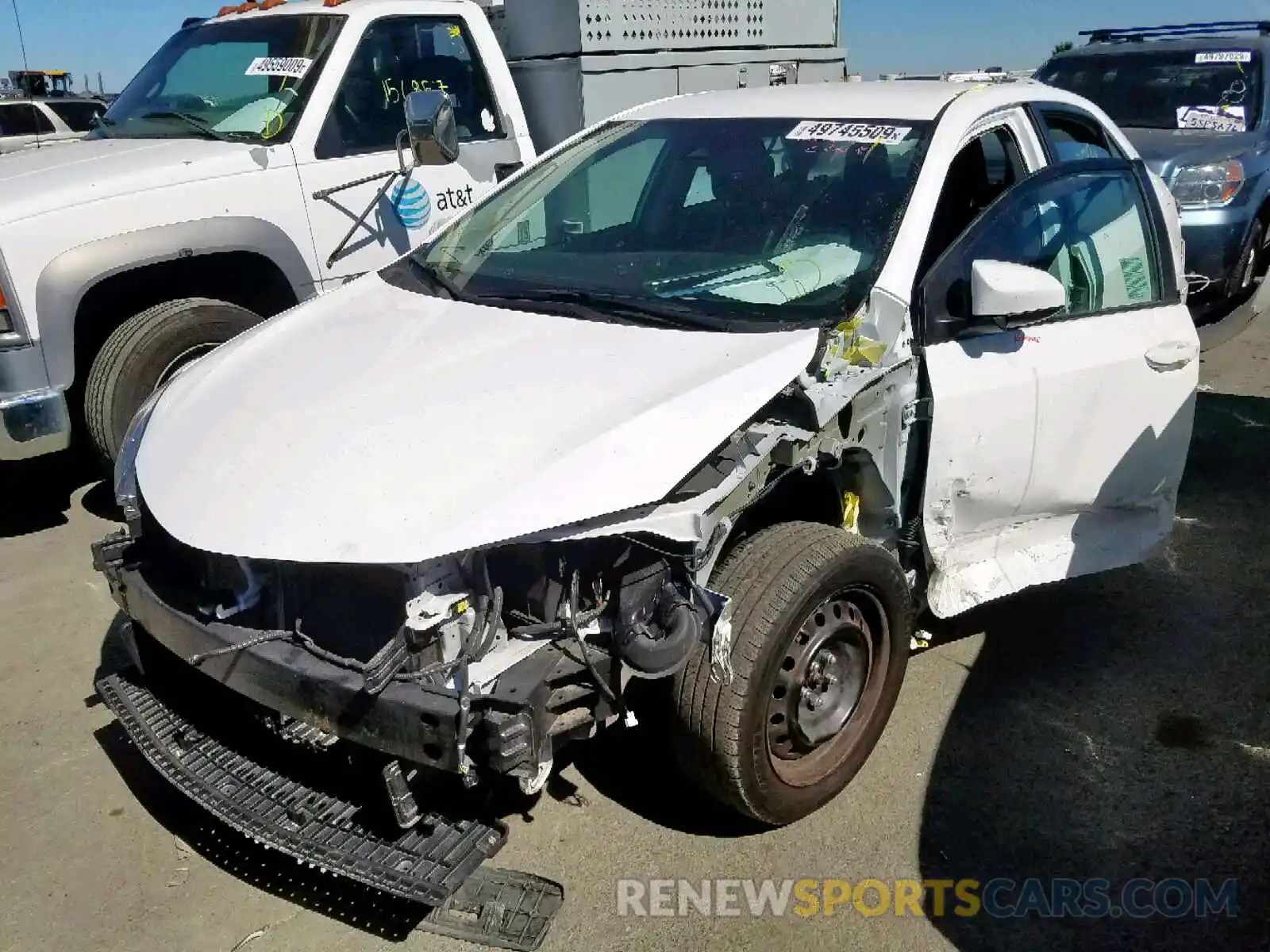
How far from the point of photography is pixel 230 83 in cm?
538

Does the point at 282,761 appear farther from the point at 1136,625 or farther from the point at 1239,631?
the point at 1239,631

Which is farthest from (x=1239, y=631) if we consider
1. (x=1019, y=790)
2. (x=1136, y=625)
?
(x=1019, y=790)

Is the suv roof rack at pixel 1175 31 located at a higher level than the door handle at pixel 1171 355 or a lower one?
higher

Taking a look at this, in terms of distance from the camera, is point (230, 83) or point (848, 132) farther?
point (230, 83)

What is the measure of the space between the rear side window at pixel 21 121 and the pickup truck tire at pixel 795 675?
13.6 m

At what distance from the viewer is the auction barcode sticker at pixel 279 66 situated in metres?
5.20

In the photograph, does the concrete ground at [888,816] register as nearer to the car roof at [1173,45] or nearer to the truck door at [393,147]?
the truck door at [393,147]

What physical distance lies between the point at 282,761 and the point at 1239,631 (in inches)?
128

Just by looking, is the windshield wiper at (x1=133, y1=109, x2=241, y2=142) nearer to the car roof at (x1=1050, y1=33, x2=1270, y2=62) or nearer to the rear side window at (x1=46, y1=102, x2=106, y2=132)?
the car roof at (x1=1050, y1=33, x2=1270, y2=62)

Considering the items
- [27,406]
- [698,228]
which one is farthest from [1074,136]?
[27,406]

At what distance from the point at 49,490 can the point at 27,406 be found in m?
1.36

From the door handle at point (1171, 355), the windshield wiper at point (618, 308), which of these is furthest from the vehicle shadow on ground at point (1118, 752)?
the windshield wiper at point (618, 308)

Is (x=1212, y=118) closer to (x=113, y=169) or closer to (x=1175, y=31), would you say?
(x=1175, y=31)

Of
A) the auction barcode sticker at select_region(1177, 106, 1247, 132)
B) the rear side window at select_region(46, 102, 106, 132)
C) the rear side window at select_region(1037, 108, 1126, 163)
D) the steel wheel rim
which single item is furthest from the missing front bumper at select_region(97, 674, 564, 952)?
the rear side window at select_region(46, 102, 106, 132)
